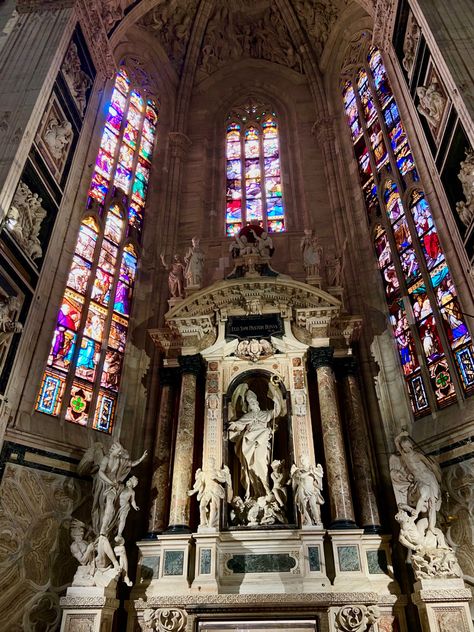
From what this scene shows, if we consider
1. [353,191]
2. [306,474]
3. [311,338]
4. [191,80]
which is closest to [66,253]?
[311,338]

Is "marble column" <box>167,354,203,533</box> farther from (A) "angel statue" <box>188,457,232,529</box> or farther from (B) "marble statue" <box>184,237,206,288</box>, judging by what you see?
(B) "marble statue" <box>184,237,206,288</box>

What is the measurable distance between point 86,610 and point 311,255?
792 cm

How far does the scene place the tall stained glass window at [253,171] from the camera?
1439 centimetres

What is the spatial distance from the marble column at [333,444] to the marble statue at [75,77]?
7.83 m

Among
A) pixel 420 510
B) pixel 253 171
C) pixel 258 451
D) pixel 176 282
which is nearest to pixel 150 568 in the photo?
pixel 258 451

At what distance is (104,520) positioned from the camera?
7.98 metres

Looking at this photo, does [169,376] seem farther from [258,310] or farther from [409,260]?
[409,260]

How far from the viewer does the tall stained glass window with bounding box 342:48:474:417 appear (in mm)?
9234

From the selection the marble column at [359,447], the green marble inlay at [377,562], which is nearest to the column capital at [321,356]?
the marble column at [359,447]

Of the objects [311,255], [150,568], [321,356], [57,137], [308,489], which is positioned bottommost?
[150,568]

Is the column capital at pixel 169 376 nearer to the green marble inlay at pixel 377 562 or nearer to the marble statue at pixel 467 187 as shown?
the green marble inlay at pixel 377 562

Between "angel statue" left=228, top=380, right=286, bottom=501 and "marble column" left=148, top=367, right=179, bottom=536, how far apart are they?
4.21 feet

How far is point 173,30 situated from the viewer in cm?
1706

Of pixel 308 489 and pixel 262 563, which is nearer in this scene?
pixel 262 563
